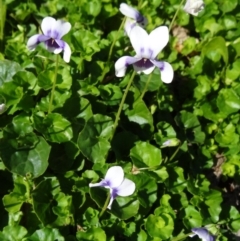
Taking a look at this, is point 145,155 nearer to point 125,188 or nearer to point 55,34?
point 125,188

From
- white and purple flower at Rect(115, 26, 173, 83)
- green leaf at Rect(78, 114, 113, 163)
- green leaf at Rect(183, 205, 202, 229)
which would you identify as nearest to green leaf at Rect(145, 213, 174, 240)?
green leaf at Rect(183, 205, 202, 229)

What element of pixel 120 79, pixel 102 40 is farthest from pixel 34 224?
pixel 102 40

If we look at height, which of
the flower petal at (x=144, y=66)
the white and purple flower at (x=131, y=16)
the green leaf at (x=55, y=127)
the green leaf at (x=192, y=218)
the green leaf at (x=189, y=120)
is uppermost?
the flower petal at (x=144, y=66)

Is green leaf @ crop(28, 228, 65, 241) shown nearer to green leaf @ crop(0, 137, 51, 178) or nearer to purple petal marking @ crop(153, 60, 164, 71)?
green leaf @ crop(0, 137, 51, 178)

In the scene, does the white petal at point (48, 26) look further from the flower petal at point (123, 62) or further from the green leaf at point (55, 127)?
the green leaf at point (55, 127)

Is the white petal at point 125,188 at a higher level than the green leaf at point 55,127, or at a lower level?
higher

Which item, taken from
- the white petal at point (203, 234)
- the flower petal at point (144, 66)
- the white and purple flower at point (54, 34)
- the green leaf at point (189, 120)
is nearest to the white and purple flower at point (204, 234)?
the white petal at point (203, 234)

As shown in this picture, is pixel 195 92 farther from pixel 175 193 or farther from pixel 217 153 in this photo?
pixel 175 193
